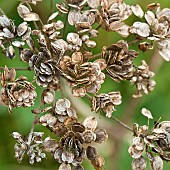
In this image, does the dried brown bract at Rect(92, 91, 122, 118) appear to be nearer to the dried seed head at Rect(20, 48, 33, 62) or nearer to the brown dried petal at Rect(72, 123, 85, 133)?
the brown dried petal at Rect(72, 123, 85, 133)

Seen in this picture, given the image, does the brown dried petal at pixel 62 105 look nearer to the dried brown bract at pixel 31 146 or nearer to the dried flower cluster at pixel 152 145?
the dried brown bract at pixel 31 146

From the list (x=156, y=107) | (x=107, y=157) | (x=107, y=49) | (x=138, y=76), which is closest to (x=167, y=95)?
(x=156, y=107)

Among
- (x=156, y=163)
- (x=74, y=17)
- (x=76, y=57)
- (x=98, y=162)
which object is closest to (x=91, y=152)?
(x=98, y=162)

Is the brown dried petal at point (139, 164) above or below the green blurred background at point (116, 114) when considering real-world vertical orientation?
above

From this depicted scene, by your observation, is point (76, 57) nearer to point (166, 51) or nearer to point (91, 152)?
point (91, 152)

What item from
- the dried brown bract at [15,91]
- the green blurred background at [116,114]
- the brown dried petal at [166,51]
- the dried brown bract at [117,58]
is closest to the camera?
the dried brown bract at [15,91]

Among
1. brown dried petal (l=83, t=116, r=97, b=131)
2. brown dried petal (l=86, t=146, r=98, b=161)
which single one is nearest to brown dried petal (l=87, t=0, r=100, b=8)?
brown dried petal (l=83, t=116, r=97, b=131)

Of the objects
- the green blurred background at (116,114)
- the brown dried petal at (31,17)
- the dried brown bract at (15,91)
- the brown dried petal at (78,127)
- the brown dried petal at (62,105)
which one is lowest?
the green blurred background at (116,114)

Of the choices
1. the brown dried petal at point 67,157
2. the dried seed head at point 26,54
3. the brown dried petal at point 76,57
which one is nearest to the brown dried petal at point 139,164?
the brown dried petal at point 67,157

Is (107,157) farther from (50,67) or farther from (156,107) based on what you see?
(50,67)
